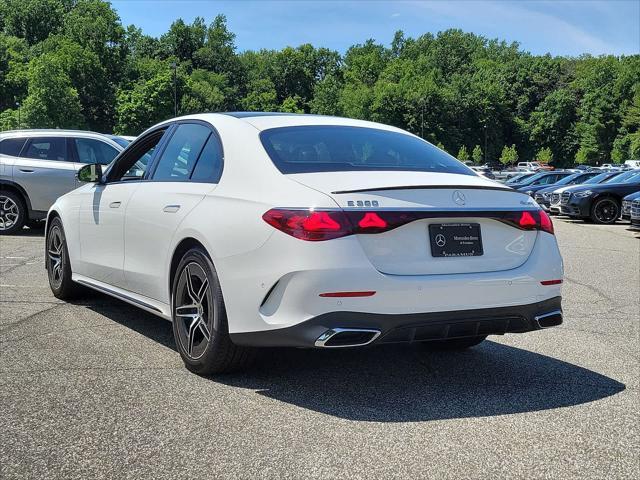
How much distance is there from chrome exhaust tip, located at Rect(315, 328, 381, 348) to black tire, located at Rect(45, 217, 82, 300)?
3.57 m

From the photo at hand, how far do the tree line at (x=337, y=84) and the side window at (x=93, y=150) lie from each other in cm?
6884

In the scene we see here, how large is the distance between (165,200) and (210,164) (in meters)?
0.43

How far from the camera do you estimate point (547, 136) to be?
119m

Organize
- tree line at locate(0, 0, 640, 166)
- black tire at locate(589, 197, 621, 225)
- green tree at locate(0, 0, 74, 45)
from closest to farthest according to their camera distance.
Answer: black tire at locate(589, 197, 621, 225) < tree line at locate(0, 0, 640, 166) < green tree at locate(0, 0, 74, 45)

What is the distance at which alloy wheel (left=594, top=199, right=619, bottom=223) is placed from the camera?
66.3 feet

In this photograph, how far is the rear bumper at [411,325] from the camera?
11.8 feet

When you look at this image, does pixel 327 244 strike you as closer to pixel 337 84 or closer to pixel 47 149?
pixel 47 149

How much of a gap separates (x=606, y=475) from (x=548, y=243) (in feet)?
5.06

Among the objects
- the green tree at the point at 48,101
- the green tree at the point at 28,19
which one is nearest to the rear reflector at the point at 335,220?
the green tree at the point at 48,101

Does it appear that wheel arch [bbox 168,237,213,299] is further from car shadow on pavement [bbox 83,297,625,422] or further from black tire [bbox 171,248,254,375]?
car shadow on pavement [bbox 83,297,625,422]

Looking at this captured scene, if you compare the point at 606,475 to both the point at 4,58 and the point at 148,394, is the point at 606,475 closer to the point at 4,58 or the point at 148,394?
the point at 148,394

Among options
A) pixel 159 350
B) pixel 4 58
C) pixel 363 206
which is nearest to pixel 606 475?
pixel 363 206

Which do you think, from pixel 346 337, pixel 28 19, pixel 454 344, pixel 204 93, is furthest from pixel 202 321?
pixel 28 19

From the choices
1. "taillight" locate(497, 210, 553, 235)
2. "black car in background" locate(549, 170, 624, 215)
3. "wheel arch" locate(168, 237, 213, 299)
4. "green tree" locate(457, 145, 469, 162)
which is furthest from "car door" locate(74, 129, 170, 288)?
"green tree" locate(457, 145, 469, 162)
